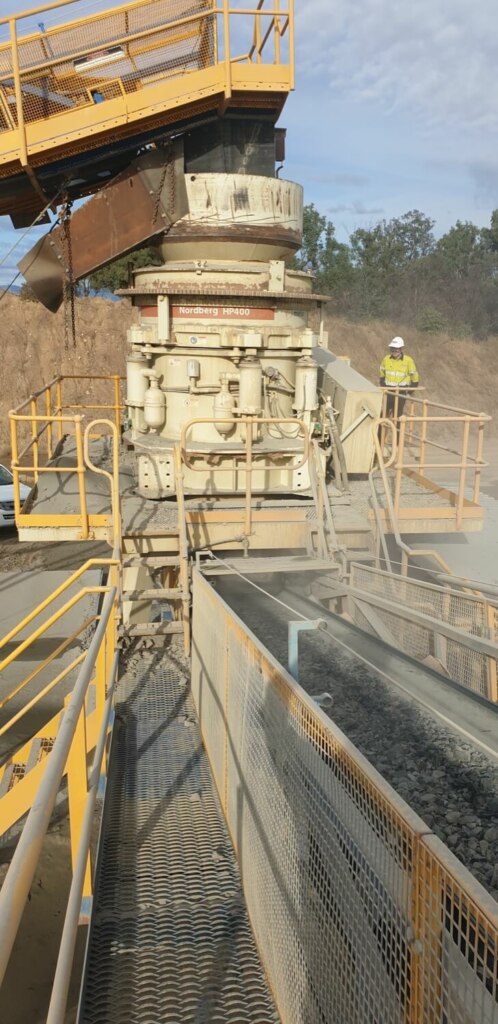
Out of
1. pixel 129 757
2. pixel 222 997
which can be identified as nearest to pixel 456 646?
pixel 129 757

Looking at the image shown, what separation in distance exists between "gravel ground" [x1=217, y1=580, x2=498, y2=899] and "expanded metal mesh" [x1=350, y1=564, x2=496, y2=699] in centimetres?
62

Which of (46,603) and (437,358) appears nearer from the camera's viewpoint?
(46,603)

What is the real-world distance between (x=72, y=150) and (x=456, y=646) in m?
6.77

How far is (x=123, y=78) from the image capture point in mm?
7973

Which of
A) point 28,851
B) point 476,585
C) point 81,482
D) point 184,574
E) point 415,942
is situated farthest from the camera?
point 81,482

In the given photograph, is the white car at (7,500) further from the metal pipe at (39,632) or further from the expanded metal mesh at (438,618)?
the metal pipe at (39,632)

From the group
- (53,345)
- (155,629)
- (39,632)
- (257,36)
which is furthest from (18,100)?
(53,345)

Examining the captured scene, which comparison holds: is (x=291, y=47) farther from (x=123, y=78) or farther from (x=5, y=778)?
(x=5, y=778)

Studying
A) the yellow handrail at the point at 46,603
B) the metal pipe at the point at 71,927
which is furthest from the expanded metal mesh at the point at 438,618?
the metal pipe at the point at 71,927

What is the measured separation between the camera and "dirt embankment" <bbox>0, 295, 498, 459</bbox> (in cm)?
2822

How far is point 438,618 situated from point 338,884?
388 centimetres

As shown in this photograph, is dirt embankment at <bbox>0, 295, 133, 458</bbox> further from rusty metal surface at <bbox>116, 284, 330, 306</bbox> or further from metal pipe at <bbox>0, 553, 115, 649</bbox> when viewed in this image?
metal pipe at <bbox>0, 553, 115, 649</bbox>

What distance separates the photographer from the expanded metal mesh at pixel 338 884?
5.92 feet

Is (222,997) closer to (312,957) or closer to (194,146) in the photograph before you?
(312,957)
